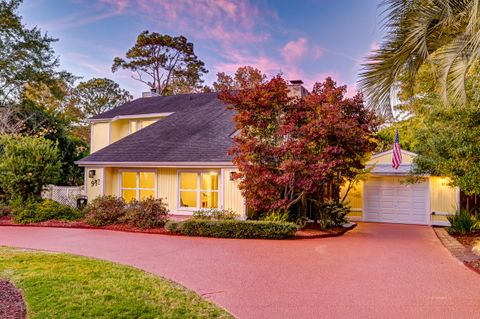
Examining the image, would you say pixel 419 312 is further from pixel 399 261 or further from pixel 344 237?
pixel 344 237

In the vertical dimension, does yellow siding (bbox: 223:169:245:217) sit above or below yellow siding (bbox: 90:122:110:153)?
below

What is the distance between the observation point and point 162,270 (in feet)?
25.1

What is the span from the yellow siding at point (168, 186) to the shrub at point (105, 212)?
2690mm

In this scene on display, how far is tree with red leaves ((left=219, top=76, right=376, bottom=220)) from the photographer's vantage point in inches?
484

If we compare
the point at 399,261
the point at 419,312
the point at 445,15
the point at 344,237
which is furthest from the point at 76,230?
the point at 445,15

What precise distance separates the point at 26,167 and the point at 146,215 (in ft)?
20.3

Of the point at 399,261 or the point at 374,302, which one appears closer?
the point at 374,302

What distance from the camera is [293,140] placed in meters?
12.9

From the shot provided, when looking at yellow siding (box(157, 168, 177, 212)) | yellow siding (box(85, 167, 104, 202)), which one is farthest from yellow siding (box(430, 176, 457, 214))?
yellow siding (box(85, 167, 104, 202))

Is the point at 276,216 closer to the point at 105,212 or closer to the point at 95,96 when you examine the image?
the point at 105,212

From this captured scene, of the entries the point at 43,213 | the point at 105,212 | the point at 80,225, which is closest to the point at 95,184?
the point at 43,213

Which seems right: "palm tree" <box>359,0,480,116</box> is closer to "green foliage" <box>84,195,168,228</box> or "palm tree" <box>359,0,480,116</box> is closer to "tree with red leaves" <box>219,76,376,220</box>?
"tree with red leaves" <box>219,76,376,220</box>

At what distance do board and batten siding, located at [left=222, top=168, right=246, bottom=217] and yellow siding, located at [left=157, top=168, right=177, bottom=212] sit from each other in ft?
8.93

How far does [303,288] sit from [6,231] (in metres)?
11.2
